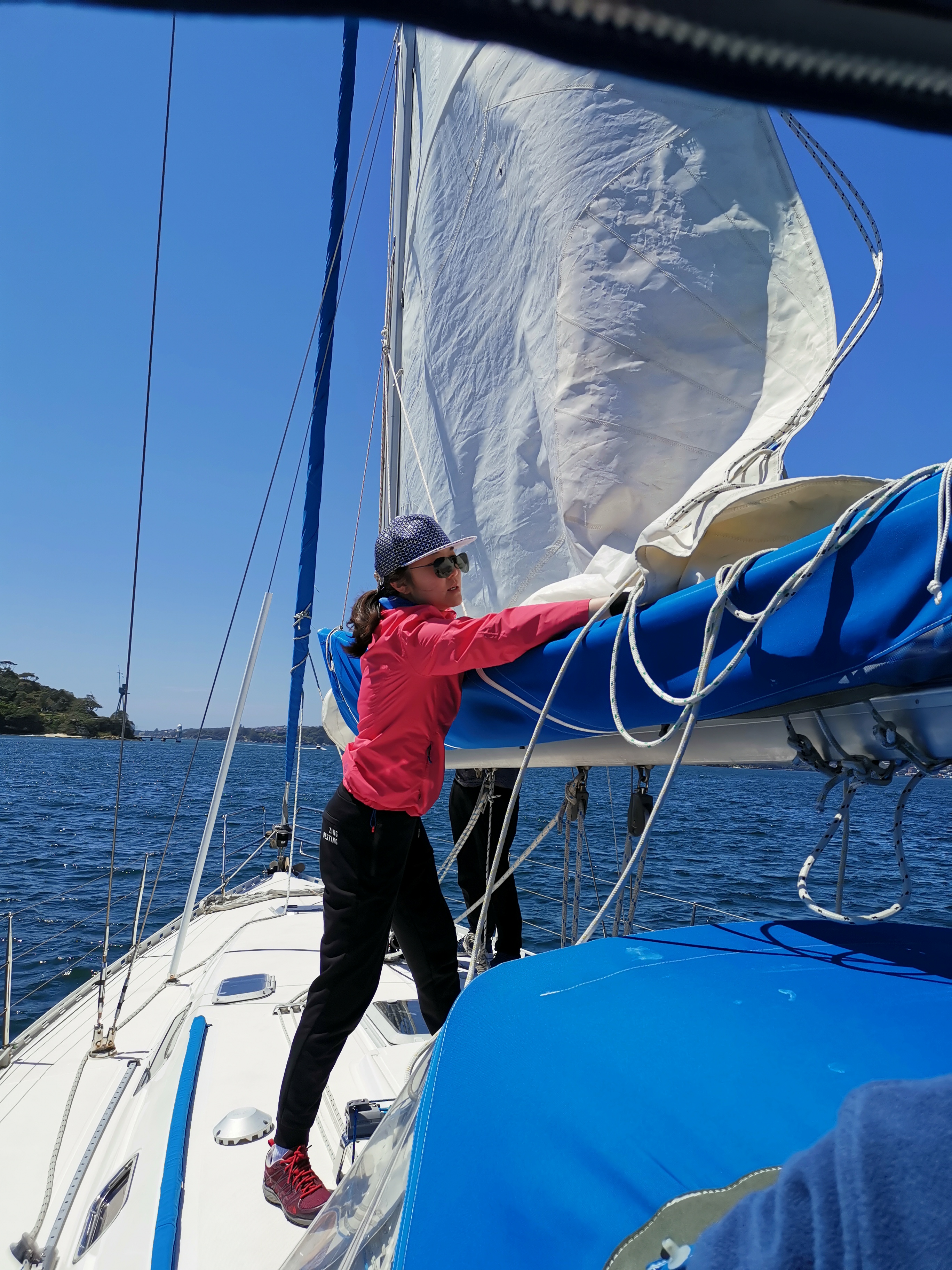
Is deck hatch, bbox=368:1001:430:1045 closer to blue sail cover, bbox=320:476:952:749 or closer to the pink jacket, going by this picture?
the pink jacket

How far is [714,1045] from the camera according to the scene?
856mm

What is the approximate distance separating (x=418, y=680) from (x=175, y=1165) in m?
1.31

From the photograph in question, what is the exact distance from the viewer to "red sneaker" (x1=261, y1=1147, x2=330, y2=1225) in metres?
1.59

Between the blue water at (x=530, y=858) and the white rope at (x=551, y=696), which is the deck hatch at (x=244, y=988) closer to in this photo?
the blue water at (x=530, y=858)

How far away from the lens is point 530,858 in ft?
29.9

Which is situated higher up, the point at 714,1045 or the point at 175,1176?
the point at 714,1045

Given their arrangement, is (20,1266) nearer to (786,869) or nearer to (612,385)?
(612,385)

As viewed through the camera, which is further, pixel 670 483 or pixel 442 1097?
pixel 670 483

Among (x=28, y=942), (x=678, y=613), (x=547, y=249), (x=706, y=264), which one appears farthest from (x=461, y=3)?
(x=28, y=942)

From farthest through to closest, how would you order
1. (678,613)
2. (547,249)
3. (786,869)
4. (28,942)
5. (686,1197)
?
(786,869) < (28,942) < (547,249) < (678,613) < (686,1197)

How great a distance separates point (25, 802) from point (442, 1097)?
882 inches

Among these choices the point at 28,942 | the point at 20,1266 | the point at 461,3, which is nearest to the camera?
the point at 461,3

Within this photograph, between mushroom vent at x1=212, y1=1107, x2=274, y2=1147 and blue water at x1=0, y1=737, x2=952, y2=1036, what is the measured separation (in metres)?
1.07

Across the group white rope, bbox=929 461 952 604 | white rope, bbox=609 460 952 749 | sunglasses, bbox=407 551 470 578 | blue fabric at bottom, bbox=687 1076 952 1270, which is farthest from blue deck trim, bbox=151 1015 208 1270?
white rope, bbox=929 461 952 604
